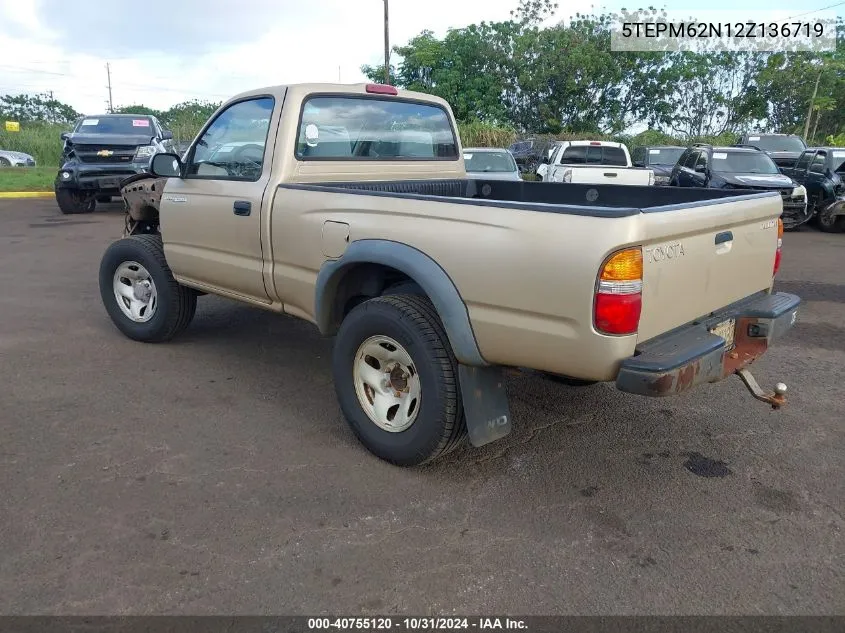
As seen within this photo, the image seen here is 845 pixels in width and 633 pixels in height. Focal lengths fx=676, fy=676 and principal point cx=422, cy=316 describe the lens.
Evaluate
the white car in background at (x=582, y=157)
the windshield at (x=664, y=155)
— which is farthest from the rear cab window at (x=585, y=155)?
the windshield at (x=664, y=155)

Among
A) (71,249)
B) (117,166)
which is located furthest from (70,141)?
(71,249)

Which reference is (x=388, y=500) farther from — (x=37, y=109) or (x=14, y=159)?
(x=37, y=109)

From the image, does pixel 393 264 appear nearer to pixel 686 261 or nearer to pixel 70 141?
pixel 686 261

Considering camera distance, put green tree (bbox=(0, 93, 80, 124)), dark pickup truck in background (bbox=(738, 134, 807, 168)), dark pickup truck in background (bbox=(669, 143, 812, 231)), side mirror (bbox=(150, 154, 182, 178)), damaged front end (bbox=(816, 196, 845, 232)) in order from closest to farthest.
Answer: side mirror (bbox=(150, 154, 182, 178)) < dark pickup truck in background (bbox=(669, 143, 812, 231)) < damaged front end (bbox=(816, 196, 845, 232)) < dark pickup truck in background (bbox=(738, 134, 807, 168)) < green tree (bbox=(0, 93, 80, 124))

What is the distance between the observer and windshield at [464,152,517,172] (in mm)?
12969

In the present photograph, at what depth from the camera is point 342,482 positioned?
3254mm

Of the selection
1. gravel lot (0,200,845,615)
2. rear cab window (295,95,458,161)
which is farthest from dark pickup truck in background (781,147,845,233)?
rear cab window (295,95,458,161)

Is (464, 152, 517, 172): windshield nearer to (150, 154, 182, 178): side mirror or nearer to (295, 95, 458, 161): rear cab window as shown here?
(295, 95, 458, 161): rear cab window

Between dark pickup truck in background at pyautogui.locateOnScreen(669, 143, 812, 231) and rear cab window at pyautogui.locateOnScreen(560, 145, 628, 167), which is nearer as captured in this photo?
dark pickup truck in background at pyautogui.locateOnScreen(669, 143, 812, 231)

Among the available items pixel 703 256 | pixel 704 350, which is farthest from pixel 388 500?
pixel 703 256

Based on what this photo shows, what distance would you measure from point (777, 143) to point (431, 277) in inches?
649

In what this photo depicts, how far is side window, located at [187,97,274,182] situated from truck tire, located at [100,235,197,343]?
2.72 feet

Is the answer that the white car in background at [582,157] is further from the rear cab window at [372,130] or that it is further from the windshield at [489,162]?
the rear cab window at [372,130]

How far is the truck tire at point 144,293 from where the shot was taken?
16.6ft
